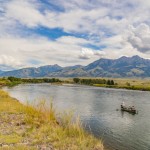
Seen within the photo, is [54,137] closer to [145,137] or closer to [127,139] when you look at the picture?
[127,139]

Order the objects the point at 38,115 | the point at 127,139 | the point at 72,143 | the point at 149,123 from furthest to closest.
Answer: the point at 149,123 < the point at 127,139 < the point at 38,115 < the point at 72,143

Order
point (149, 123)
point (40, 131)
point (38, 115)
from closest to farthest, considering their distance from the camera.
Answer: point (40, 131) → point (38, 115) → point (149, 123)

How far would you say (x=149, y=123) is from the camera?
159ft

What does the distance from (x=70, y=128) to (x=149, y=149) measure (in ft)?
35.8

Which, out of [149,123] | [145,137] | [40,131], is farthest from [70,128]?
[149,123]

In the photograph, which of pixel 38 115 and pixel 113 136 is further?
pixel 113 136

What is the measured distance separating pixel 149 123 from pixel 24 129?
30746mm

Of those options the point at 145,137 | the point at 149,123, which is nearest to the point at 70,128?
the point at 145,137

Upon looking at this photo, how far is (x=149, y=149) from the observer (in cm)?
2972

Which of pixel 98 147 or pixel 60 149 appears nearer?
pixel 60 149

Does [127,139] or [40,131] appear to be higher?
[40,131]

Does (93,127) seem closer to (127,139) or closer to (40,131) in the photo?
(127,139)

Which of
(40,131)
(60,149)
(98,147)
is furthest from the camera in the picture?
(40,131)

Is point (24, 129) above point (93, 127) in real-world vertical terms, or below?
above
